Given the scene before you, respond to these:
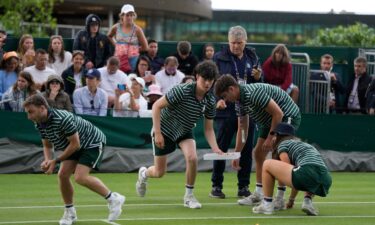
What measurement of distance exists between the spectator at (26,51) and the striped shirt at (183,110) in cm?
638

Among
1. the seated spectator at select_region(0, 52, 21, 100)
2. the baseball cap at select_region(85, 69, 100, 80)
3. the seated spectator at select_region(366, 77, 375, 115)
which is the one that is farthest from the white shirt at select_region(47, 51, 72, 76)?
the seated spectator at select_region(366, 77, 375, 115)

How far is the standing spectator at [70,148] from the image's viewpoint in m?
11.9

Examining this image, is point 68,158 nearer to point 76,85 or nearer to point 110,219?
point 110,219

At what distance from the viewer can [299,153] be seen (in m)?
12.6

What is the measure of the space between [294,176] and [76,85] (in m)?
7.90

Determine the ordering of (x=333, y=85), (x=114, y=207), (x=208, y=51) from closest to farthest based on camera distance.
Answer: (x=114, y=207) < (x=208, y=51) < (x=333, y=85)

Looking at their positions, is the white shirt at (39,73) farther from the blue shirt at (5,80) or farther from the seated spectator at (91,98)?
the seated spectator at (91,98)

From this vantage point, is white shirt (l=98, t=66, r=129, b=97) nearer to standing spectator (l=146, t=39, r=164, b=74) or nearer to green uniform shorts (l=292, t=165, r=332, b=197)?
standing spectator (l=146, t=39, r=164, b=74)

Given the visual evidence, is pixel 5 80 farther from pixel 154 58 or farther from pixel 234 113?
pixel 234 113

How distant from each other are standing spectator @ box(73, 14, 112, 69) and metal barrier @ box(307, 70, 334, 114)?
4034mm

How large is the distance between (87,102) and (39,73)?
995 mm

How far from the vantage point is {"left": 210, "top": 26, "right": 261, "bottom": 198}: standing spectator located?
14727mm

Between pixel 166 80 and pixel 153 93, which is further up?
pixel 166 80

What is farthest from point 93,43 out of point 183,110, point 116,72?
point 183,110
